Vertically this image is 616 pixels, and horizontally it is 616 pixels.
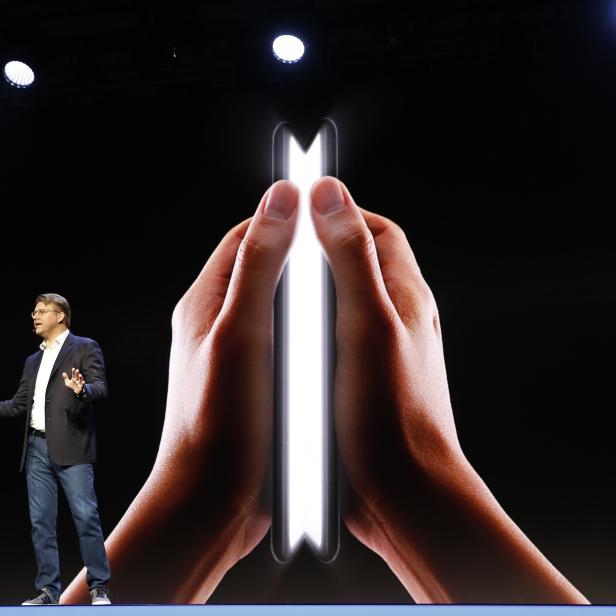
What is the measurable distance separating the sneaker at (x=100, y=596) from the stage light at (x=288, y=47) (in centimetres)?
236

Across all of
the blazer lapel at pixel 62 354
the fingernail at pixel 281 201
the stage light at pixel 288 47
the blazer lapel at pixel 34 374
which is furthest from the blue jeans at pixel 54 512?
the stage light at pixel 288 47

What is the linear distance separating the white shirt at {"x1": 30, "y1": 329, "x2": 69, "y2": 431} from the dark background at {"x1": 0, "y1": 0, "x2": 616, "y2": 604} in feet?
1.83

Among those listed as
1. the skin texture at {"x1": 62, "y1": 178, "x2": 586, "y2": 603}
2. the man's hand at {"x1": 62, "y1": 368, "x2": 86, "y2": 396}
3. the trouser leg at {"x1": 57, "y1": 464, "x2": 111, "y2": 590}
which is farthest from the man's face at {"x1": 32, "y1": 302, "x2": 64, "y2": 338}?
the skin texture at {"x1": 62, "y1": 178, "x2": 586, "y2": 603}

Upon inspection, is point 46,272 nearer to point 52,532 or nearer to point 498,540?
point 52,532

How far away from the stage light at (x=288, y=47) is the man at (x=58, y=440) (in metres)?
1.49

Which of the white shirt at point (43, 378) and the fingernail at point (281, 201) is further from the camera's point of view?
the fingernail at point (281, 201)

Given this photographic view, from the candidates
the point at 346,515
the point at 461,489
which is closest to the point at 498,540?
the point at 461,489

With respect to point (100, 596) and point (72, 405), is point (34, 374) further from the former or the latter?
point (100, 596)

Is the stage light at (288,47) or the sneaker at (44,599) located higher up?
the stage light at (288,47)

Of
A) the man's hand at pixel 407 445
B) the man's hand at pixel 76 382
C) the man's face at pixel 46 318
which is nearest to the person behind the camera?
the man's hand at pixel 76 382

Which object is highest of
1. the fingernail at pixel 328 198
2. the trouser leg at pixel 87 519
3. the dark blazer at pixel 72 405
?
the fingernail at pixel 328 198

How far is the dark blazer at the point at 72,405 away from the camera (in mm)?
3391

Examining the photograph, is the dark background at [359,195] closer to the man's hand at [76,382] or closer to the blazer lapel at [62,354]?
the blazer lapel at [62,354]

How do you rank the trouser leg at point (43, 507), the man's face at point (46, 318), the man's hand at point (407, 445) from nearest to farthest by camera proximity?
the trouser leg at point (43, 507)
the man's face at point (46, 318)
the man's hand at point (407, 445)
